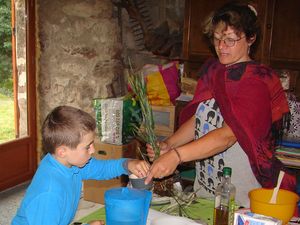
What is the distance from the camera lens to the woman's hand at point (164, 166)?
4.61ft

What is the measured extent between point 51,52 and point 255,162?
8.26 feet

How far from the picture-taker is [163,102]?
3.34 metres

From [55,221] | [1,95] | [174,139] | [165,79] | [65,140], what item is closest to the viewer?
[55,221]

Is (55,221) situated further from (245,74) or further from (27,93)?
(27,93)

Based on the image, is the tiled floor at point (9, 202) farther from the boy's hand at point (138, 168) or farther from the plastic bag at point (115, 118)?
the boy's hand at point (138, 168)

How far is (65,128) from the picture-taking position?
4.25ft

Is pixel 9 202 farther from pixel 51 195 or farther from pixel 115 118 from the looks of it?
pixel 51 195

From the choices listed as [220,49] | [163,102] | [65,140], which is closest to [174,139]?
[220,49]

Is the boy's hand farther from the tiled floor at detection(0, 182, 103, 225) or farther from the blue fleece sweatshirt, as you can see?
the tiled floor at detection(0, 182, 103, 225)

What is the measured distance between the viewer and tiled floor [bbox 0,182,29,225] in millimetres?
3104

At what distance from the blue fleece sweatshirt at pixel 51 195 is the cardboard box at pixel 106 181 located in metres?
1.71

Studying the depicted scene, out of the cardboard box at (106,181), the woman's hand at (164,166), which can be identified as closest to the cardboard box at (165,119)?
the cardboard box at (106,181)

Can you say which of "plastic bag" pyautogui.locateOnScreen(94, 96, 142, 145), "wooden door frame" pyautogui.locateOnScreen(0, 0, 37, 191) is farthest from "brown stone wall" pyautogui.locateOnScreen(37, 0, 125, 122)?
"plastic bag" pyautogui.locateOnScreen(94, 96, 142, 145)

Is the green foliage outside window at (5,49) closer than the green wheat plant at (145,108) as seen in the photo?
No
